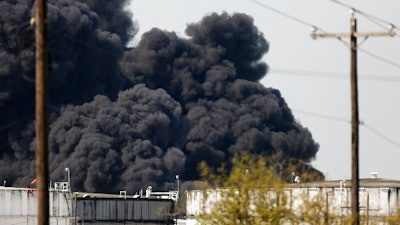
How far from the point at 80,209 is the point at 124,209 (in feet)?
17.7

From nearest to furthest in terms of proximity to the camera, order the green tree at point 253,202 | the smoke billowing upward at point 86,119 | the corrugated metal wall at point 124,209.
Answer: the green tree at point 253,202 → the corrugated metal wall at point 124,209 → the smoke billowing upward at point 86,119

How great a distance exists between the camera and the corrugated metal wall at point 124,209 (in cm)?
11256

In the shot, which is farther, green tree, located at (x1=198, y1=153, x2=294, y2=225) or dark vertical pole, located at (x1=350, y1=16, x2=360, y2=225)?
green tree, located at (x1=198, y1=153, x2=294, y2=225)

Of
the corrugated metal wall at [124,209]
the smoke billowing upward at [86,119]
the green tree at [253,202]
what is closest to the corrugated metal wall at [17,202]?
the corrugated metal wall at [124,209]

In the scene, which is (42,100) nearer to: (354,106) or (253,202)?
(354,106)

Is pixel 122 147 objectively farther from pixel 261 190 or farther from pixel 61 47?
pixel 261 190

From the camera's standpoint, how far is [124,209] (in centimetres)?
11600

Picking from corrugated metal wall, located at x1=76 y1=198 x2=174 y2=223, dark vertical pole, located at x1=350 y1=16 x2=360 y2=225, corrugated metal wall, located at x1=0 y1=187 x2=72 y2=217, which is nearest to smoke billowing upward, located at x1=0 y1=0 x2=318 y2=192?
corrugated metal wall, located at x1=76 y1=198 x2=174 y2=223

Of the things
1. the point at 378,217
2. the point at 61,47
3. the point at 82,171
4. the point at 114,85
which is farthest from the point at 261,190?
the point at 114,85

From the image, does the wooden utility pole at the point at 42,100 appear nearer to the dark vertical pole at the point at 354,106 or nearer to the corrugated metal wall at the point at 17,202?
the dark vertical pole at the point at 354,106

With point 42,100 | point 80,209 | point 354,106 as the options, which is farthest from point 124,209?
point 42,100

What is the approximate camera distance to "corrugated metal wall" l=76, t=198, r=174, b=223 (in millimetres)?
112562

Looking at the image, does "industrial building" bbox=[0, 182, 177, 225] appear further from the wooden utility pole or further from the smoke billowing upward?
the wooden utility pole

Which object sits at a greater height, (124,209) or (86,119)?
(86,119)
